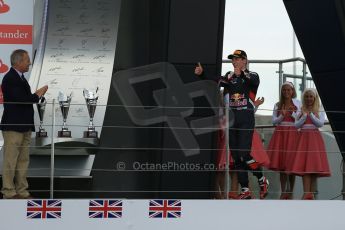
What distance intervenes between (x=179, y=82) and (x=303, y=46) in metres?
0.87

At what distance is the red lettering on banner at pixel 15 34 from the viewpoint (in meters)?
5.06

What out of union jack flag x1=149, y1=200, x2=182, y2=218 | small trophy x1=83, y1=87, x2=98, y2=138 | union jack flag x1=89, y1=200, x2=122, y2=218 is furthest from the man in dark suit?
small trophy x1=83, y1=87, x2=98, y2=138

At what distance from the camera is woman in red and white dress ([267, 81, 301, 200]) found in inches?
177

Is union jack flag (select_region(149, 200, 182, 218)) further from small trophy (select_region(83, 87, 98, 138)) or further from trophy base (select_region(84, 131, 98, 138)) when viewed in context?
trophy base (select_region(84, 131, 98, 138))

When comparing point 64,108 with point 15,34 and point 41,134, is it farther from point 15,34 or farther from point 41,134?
point 15,34

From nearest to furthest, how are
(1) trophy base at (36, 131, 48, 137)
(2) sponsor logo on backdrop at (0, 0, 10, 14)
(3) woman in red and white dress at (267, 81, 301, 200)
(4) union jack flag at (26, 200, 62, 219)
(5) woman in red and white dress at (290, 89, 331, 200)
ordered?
(4) union jack flag at (26, 200, 62, 219), (5) woman in red and white dress at (290, 89, 331, 200), (3) woman in red and white dress at (267, 81, 301, 200), (1) trophy base at (36, 131, 48, 137), (2) sponsor logo on backdrop at (0, 0, 10, 14)

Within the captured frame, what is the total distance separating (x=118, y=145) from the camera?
5289mm

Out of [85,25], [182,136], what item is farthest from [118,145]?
[85,25]

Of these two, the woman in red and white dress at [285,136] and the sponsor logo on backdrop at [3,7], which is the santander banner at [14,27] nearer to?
the sponsor logo on backdrop at [3,7]

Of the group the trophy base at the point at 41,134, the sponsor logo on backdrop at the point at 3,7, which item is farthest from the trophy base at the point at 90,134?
the sponsor logo on backdrop at the point at 3,7

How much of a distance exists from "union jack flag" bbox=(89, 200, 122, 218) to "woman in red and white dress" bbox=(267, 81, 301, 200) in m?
1.02

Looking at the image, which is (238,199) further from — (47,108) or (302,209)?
(47,108)

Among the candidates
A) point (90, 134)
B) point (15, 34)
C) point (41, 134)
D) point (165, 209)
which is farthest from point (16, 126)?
point (15, 34)

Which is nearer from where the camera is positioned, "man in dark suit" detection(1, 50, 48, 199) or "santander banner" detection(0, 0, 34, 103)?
"man in dark suit" detection(1, 50, 48, 199)
